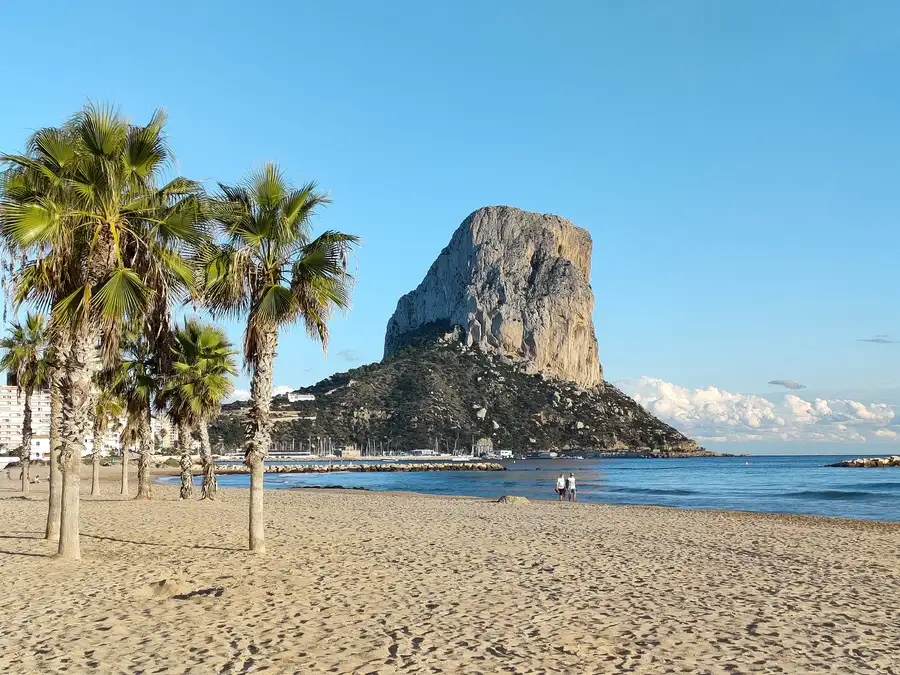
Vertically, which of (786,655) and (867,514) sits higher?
(786,655)

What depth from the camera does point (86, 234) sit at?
13102mm

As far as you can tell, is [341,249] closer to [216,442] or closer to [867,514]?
[867,514]

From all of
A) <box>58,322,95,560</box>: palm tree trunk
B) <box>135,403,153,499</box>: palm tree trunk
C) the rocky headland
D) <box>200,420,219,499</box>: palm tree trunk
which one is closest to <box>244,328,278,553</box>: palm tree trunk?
<box>58,322,95,560</box>: palm tree trunk

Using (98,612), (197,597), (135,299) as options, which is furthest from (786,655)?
(135,299)

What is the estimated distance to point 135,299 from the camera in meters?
12.7

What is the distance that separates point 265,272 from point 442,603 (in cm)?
743

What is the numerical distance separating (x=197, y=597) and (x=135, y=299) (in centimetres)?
530

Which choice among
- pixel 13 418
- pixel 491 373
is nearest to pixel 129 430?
pixel 491 373

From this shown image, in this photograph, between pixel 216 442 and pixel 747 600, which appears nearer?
pixel 747 600

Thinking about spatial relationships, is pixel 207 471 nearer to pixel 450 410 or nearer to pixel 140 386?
pixel 140 386

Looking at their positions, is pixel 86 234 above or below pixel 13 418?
above

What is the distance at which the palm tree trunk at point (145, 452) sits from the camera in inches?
1238

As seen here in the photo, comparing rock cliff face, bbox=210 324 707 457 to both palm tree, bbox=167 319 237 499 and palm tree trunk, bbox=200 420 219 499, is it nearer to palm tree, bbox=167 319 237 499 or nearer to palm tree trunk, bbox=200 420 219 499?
palm tree trunk, bbox=200 420 219 499

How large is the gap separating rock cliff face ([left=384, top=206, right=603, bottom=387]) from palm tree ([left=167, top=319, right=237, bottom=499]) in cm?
14380
